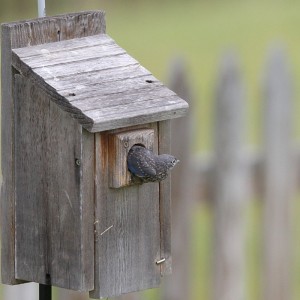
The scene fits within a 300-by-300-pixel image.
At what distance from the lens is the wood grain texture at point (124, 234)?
328 centimetres

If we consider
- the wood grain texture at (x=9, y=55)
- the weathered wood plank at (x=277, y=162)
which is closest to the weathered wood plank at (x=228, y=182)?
the weathered wood plank at (x=277, y=162)

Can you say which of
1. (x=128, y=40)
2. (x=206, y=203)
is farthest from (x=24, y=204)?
(x=128, y=40)

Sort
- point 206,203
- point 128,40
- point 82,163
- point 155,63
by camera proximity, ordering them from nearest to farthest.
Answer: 1. point 82,163
2. point 206,203
3. point 155,63
4. point 128,40

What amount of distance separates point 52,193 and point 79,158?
Result: 150 millimetres

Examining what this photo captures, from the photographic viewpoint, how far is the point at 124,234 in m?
3.36

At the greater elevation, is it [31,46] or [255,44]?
[31,46]

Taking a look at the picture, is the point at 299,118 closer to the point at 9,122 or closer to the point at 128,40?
the point at 128,40

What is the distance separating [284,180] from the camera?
5941 mm

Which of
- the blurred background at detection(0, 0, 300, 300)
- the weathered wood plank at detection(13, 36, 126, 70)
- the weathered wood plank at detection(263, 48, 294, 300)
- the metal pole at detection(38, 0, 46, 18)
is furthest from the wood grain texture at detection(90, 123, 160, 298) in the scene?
the weathered wood plank at detection(263, 48, 294, 300)

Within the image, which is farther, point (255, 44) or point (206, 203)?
point (255, 44)

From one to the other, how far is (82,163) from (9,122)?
0.97 ft

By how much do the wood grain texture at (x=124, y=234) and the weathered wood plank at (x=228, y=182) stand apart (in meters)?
2.29

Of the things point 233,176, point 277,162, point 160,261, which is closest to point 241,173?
point 233,176

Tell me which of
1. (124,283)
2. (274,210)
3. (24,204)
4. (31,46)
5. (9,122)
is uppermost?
(31,46)
